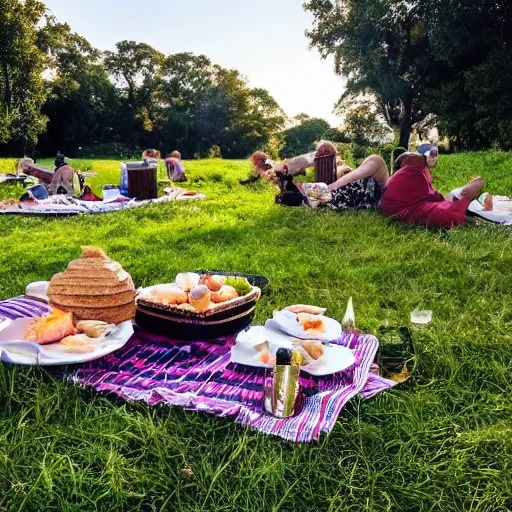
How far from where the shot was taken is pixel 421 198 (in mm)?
6957

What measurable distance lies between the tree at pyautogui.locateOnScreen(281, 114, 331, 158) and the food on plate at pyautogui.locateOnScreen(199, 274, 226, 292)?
104ft

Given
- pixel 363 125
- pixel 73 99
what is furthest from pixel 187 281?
pixel 73 99

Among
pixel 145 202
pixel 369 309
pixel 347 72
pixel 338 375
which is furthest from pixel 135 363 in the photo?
pixel 347 72

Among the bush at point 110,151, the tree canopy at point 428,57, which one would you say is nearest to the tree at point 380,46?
the tree canopy at point 428,57

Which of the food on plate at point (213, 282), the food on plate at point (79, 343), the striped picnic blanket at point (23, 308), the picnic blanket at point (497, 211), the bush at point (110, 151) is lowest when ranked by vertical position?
the bush at point (110, 151)

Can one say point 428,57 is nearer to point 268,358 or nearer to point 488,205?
point 488,205

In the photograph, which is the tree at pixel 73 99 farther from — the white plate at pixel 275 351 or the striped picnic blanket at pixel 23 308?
the white plate at pixel 275 351

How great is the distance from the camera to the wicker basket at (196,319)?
303 centimetres

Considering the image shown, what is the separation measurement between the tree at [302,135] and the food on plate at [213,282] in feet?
104

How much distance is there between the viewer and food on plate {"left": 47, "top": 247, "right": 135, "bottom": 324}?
2979mm

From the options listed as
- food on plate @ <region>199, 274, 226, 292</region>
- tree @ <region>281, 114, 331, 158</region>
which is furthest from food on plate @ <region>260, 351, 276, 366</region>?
tree @ <region>281, 114, 331, 158</region>

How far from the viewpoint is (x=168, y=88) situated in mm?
41281

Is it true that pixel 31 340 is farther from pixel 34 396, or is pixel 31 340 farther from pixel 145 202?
pixel 145 202

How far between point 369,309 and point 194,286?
144 centimetres
